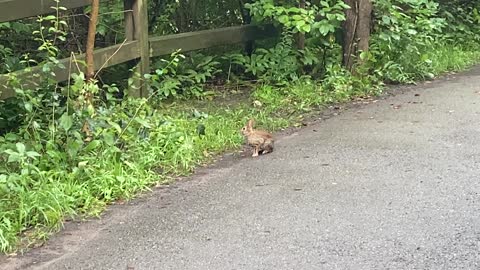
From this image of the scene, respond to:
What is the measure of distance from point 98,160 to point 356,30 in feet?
16.4

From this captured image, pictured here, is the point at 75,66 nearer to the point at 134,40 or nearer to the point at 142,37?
the point at 134,40

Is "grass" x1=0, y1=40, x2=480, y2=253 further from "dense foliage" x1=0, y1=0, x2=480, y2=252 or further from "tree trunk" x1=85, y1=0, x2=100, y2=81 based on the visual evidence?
Result: "tree trunk" x1=85, y1=0, x2=100, y2=81

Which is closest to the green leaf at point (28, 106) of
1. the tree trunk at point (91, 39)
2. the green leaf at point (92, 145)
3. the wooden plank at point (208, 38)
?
the green leaf at point (92, 145)

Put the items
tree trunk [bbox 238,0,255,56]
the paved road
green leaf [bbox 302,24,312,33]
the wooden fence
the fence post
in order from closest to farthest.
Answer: the paved road
the wooden fence
the fence post
green leaf [bbox 302,24,312,33]
tree trunk [bbox 238,0,255,56]

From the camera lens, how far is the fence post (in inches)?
288

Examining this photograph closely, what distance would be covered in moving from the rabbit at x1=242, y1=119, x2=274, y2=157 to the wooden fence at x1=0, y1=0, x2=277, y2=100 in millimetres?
1415

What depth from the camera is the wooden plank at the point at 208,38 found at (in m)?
7.96

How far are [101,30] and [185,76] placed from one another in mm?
1207

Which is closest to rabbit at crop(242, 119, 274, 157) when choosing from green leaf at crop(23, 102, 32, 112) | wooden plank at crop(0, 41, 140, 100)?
wooden plank at crop(0, 41, 140, 100)

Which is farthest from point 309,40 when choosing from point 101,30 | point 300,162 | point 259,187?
point 259,187

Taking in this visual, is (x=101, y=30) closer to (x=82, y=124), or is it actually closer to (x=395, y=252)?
(x=82, y=124)

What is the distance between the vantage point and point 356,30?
30.0 feet

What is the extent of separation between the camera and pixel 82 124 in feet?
17.6

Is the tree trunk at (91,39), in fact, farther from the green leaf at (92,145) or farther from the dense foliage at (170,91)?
the green leaf at (92,145)
